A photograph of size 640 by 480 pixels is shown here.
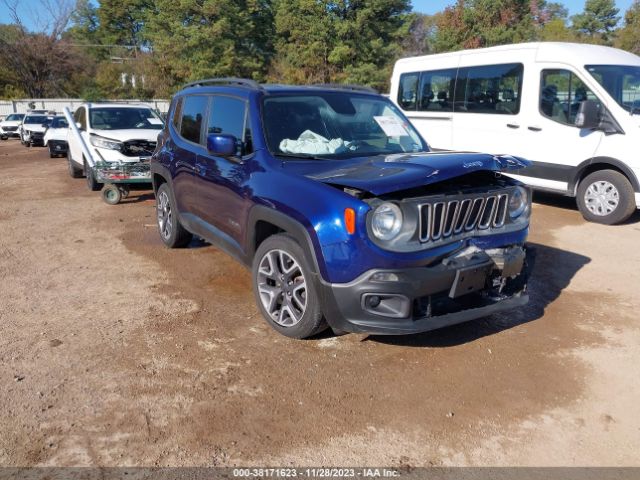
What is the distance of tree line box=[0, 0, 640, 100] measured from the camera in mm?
35875

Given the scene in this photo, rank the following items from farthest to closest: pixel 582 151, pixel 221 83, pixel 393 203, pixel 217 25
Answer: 1. pixel 217 25
2. pixel 582 151
3. pixel 221 83
4. pixel 393 203

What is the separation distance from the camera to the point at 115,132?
996 cm

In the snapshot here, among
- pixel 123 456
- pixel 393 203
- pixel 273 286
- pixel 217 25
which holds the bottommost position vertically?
pixel 123 456

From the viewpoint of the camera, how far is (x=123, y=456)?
2812mm

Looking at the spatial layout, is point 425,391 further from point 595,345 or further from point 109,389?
point 109,389

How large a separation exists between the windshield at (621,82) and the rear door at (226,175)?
5.51 metres

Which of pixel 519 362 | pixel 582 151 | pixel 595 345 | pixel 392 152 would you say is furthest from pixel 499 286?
pixel 582 151

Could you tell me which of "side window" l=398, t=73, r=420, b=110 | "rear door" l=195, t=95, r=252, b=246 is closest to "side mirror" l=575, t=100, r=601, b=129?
"side window" l=398, t=73, r=420, b=110

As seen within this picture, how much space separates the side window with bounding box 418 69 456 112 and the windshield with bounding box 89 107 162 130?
201 inches

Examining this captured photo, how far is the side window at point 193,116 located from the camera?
5.43m

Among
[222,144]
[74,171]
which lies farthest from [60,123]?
[222,144]

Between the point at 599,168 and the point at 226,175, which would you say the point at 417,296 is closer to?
the point at 226,175

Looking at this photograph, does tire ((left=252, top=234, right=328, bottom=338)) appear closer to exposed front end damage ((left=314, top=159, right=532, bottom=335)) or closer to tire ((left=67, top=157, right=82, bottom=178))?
exposed front end damage ((left=314, top=159, right=532, bottom=335))

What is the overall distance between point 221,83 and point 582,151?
17.5ft
